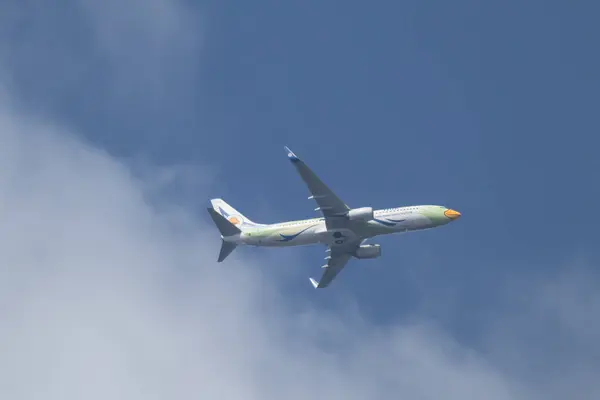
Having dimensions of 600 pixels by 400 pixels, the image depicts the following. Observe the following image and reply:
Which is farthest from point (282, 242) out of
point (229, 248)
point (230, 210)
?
point (230, 210)

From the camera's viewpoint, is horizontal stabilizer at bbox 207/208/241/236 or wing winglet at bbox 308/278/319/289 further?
wing winglet at bbox 308/278/319/289

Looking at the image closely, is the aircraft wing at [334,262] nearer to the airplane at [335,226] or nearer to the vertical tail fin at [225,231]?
the airplane at [335,226]

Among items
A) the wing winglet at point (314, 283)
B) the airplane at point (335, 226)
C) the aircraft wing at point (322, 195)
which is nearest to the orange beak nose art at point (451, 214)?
the airplane at point (335, 226)

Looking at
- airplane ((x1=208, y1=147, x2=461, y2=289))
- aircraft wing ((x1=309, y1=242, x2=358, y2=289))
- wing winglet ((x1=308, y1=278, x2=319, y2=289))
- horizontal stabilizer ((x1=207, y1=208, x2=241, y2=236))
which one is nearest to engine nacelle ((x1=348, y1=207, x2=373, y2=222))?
airplane ((x1=208, y1=147, x2=461, y2=289))

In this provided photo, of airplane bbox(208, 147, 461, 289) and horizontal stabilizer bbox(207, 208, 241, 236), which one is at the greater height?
horizontal stabilizer bbox(207, 208, 241, 236)

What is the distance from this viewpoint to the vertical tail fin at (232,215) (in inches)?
5566

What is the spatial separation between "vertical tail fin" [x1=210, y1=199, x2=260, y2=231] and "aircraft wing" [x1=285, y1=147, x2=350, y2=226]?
1230 centimetres

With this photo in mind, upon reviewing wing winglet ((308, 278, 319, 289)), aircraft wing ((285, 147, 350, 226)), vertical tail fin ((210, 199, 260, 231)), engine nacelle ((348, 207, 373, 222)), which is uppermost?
vertical tail fin ((210, 199, 260, 231))

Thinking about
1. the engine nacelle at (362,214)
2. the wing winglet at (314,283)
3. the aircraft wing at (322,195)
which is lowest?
the wing winglet at (314,283)

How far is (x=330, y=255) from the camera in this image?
143625mm

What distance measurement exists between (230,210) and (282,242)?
15617 mm

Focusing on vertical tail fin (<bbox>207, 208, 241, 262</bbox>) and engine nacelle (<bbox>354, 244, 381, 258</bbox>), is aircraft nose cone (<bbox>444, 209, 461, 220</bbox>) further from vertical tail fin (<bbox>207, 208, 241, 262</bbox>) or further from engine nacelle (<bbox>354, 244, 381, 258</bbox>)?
vertical tail fin (<bbox>207, 208, 241, 262</bbox>)

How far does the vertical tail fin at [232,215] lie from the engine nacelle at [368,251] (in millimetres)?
13509

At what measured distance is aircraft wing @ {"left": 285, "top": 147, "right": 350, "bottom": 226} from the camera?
124312 mm
